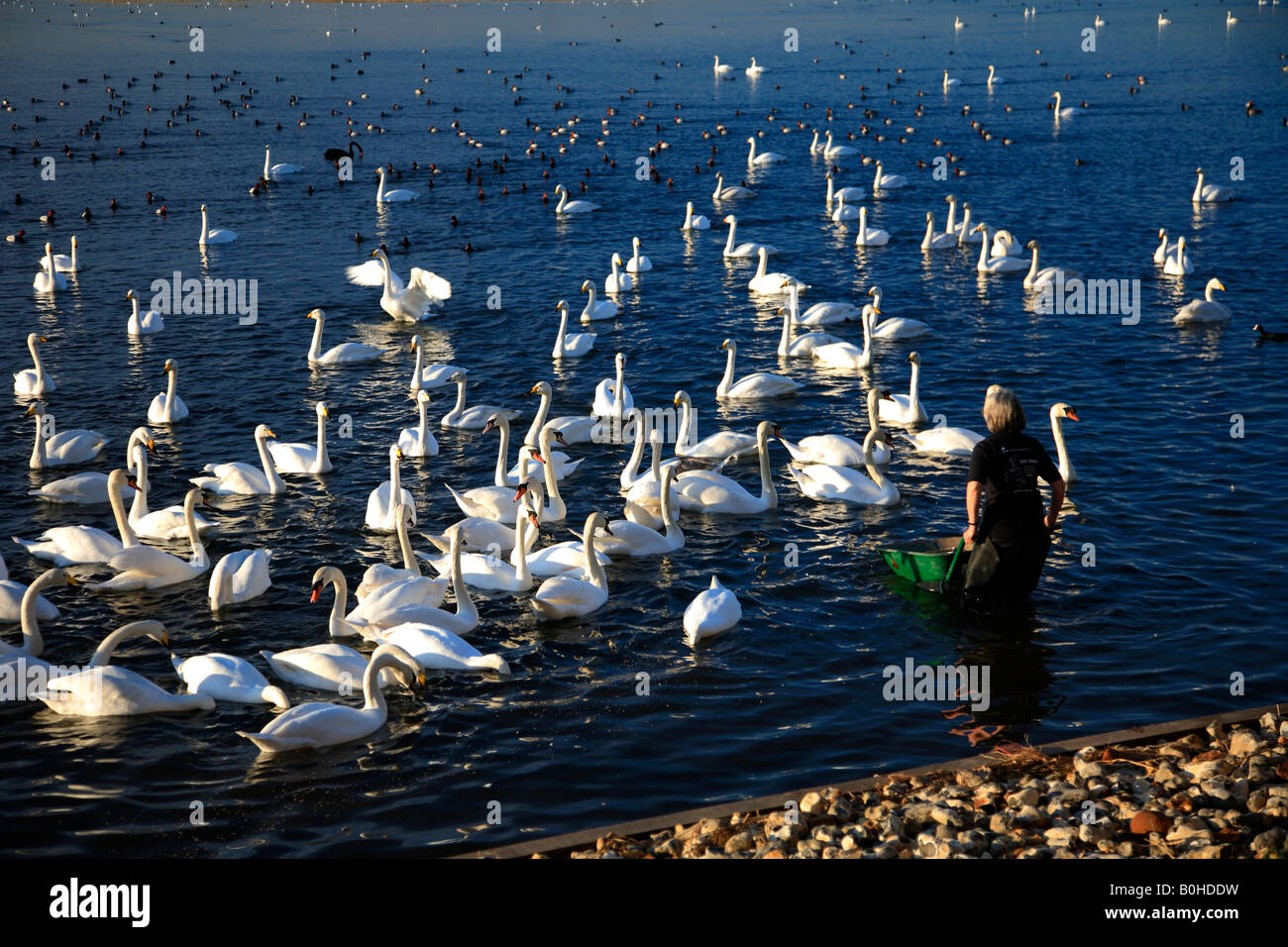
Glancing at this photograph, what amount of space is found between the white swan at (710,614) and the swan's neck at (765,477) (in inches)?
129

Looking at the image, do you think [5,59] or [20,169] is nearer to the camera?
[20,169]

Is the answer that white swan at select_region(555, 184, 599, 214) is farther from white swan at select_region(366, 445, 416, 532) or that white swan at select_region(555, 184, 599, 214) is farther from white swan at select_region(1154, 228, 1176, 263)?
white swan at select_region(366, 445, 416, 532)

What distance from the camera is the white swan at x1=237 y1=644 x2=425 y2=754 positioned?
32.1 ft

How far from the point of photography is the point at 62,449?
54.7 ft

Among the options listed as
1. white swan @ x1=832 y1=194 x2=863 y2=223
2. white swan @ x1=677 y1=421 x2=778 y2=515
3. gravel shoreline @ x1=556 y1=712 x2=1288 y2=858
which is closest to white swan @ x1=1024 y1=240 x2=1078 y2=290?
white swan @ x1=832 y1=194 x2=863 y2=223

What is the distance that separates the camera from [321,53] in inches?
3174

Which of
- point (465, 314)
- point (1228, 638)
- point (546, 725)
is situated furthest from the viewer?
point (465, 314)

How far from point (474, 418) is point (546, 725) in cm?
844

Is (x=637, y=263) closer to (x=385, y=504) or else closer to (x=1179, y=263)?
(x=1179, y=263)

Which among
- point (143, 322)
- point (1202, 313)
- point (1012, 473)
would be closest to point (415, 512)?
point (1012, 473)

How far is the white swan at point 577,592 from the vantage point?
12055 millimetres

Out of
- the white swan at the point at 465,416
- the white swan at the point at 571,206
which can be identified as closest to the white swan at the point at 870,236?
the white swan at the point at 571,206
